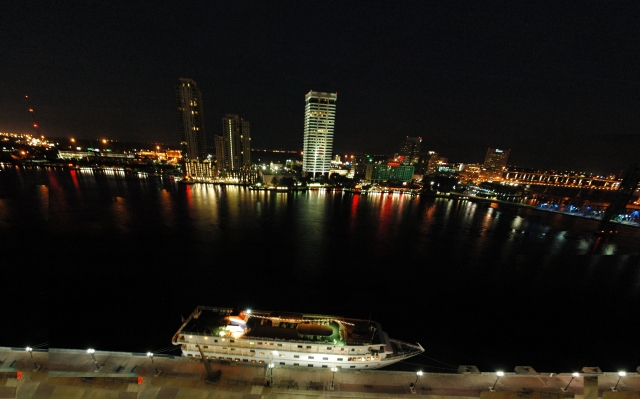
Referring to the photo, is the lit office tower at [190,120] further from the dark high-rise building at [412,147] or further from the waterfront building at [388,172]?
the dark high-rise building at [412,147]

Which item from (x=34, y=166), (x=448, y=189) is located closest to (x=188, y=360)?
(x=448, y=189)

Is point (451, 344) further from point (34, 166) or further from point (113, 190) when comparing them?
point (34, 166)

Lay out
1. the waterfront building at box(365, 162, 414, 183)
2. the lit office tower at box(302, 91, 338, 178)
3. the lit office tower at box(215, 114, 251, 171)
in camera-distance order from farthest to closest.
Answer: the waterfront building at box(365, 162, 414, 183) < the lit office tower at box(215, 114, 251, 171) < the lit office tower at box(302, 91, 338, 178)

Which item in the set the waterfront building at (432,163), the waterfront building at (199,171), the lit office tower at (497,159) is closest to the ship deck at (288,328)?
the waterfront building at (199,171)

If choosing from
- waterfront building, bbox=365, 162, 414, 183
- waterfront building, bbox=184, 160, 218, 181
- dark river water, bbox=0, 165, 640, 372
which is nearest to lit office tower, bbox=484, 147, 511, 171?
waterfront building, bbox=365, 162, 414, 183

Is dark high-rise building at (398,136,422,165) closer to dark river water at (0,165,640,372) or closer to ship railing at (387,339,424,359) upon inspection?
dark river water at (0,165,640,372)

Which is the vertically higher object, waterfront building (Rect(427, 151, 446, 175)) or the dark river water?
waterfront building (Rect(427, 151, 446, 175))
